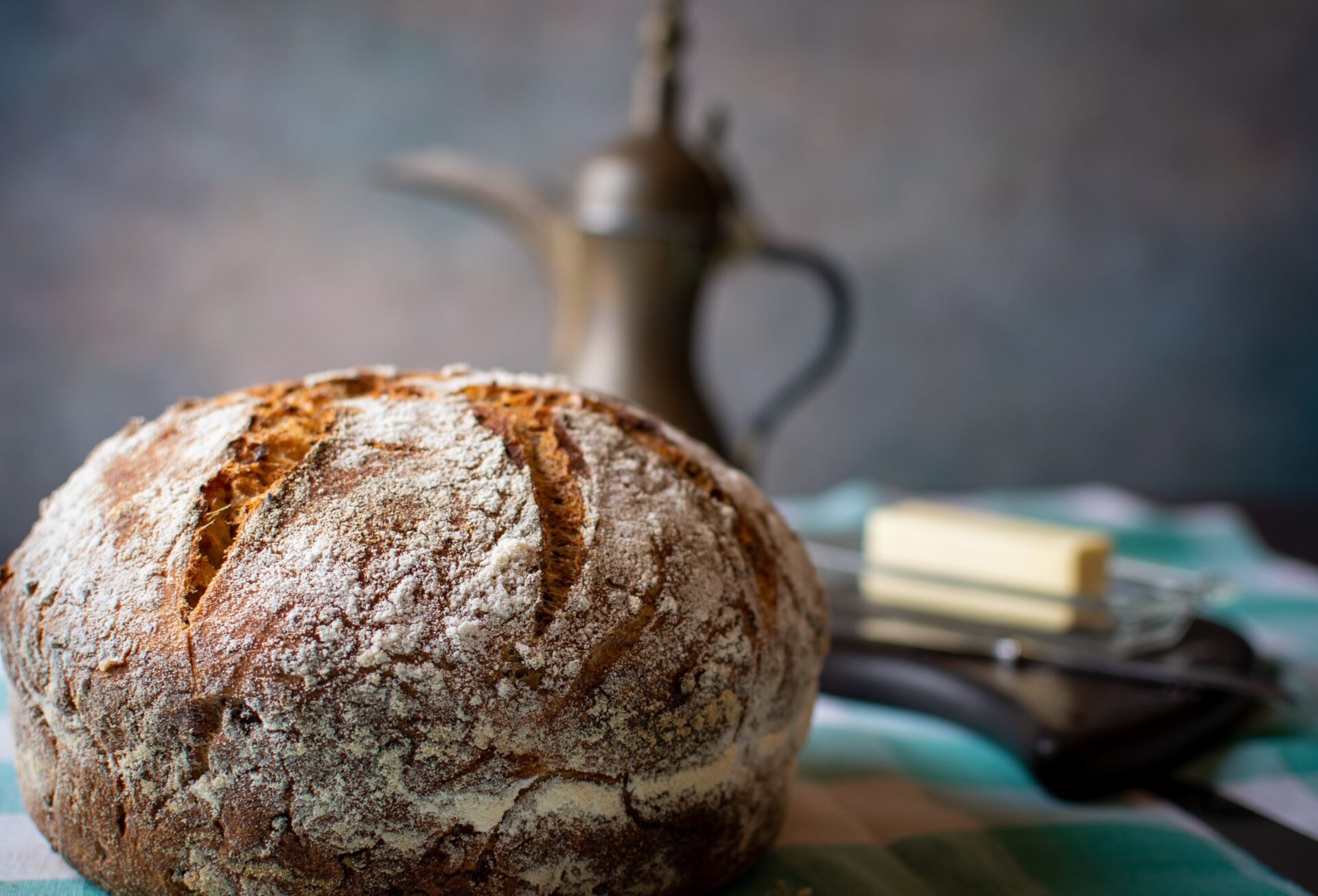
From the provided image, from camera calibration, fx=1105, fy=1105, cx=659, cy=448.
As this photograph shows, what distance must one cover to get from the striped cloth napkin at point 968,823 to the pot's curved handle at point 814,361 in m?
0.44

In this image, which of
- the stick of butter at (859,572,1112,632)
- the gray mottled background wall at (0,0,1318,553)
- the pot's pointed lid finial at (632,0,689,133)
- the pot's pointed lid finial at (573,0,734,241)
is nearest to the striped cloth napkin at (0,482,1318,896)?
the stick of butter at (859,572,1112,632)

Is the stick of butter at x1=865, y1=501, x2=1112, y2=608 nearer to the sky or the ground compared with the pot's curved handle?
nearer to the ground

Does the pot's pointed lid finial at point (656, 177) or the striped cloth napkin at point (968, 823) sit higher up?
the pot's pointed lid finial at point (656, 177)

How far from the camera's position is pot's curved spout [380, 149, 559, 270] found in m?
1.31

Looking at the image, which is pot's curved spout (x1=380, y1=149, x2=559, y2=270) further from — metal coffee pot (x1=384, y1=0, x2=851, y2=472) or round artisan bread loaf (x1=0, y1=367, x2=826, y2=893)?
round artisan bread loaf (x1=0, y1=367, x2=826, y2=893)

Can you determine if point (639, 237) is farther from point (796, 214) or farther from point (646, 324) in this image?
point (796, 214)

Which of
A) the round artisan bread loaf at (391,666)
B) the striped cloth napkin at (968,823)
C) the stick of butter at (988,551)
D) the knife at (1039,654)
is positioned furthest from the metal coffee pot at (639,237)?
the round artisan bread loaf at (391,666)

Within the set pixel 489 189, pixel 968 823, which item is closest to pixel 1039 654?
pixel 968 823

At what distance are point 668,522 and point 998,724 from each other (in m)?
0.43

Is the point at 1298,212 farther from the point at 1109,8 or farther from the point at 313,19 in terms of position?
the point at 313,19

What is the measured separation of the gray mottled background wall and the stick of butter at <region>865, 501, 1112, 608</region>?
1181mm

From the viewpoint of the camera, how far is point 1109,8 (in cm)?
254

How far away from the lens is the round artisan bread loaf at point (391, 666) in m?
0.54

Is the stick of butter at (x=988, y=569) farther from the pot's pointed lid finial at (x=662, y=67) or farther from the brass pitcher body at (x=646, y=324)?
the pot's pointed lid finial at (x=662, y=67)
